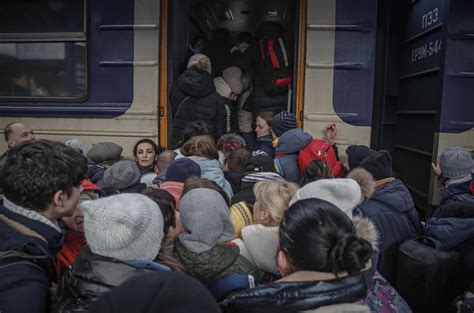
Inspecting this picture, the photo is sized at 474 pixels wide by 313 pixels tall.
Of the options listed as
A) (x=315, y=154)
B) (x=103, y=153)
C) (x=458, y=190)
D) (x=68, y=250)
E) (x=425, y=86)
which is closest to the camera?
(x=68, y=250)

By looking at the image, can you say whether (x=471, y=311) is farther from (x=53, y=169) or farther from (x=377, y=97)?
(x=377, y=97)

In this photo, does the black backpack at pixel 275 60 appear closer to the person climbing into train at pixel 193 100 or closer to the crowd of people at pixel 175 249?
the person climbing into train at pixel 193 100

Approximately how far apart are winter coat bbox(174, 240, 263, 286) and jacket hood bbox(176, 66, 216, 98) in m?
2.30

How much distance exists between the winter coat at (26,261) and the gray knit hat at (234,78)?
11.0 feet

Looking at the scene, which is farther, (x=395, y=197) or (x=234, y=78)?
(x=234, y=78)

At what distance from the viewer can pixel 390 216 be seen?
80.7 inches

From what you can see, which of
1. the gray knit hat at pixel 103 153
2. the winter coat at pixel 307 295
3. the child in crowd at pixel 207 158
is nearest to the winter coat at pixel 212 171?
the child in crowd at pixel 207 158

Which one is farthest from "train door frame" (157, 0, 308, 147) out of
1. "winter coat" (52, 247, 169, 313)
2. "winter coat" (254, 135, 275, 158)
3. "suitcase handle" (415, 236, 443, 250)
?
"winter coat" (52, 247, 169, 313)

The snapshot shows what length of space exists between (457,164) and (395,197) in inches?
30.2

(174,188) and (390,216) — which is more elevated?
(174,188)

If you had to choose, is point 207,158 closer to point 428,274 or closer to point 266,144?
point 266,144

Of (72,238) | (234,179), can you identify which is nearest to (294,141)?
(234,179)

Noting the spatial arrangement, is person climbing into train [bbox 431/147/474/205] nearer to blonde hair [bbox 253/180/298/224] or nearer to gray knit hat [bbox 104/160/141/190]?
blonde hair [bbox 253/180/298/224]

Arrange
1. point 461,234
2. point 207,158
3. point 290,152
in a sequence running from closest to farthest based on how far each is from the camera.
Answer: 1. point 461,234
2. point 207,158
3. point 290,152
